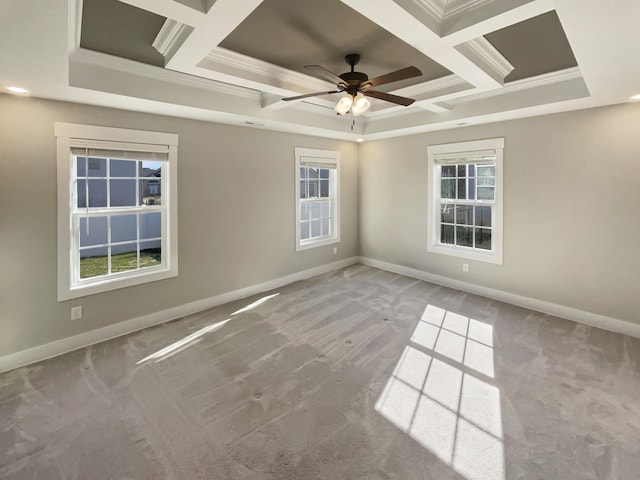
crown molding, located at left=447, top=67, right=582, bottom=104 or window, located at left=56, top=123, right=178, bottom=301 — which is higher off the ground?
crown molding, located at left=447, top=67, right=582, bottom=104

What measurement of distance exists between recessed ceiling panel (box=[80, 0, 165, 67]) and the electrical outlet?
95.7 inches

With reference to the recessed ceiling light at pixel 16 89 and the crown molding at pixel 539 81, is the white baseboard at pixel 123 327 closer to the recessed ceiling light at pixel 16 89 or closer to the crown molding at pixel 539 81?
the recessed ceiling light at pixel 16 89

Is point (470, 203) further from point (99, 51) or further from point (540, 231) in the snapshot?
point (99, 51)

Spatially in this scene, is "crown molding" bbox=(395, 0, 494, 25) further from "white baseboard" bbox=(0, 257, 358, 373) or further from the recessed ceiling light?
"white baseboard" bbox=(0, 257, 358, 373)

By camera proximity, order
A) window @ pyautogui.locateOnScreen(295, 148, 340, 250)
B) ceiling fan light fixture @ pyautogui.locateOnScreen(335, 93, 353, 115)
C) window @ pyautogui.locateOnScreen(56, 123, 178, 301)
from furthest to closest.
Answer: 1. window @ pyautogui.locateOnScreen(295, 148, 340, 250)
2. window @ pyautogui.locateOnScreen(56, 123, 178, 301)
3. ceiling fan light fixture @ pyautogui.locateOnScreen(335, 93, 353, 115)

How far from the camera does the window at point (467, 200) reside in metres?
4.56

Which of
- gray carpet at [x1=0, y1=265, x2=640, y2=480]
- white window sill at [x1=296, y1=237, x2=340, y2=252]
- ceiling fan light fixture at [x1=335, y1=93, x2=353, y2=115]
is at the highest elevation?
ceiling fan light fixture at [x1=335, y1=93, x2=353, y2=115]

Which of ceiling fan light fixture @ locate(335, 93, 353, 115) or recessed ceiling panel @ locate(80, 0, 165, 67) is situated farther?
ceiling fan light fixture @ locate(335, 93, 353, 115)

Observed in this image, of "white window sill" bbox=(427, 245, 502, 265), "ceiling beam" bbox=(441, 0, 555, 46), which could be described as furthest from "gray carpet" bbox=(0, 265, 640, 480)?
"ceiling beam" bbox=(441, 0, 555, 46)

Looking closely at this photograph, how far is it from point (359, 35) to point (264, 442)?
9.97 feet

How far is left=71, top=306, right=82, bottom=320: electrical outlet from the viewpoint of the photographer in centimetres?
330

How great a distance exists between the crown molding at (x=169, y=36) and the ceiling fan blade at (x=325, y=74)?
898 millimetres

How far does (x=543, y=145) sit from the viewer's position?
13.2 ft

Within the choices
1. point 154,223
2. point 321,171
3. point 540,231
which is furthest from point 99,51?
point 540,231
